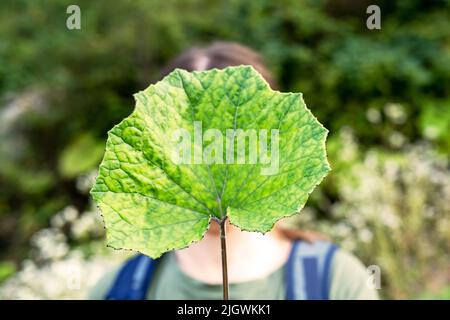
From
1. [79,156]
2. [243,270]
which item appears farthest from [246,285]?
[79,156]

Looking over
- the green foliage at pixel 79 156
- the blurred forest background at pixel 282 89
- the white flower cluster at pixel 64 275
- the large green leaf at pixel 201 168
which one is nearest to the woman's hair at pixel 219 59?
the large green leaf at pixel 201 168

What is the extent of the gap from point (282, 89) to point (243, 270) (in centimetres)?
233

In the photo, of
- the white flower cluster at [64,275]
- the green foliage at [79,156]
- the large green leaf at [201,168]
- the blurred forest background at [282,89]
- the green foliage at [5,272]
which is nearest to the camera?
the large green leaf at [201,168]

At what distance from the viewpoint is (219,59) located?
107 centimetres

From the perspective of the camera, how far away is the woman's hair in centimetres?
104

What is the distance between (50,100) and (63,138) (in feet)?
0.81

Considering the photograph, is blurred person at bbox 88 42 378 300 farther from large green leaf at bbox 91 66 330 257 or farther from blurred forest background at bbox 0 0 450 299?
blurred forest background at bbox 0 0 450 299

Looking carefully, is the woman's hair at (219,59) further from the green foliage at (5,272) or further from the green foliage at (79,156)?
the green foliage at (79,156)

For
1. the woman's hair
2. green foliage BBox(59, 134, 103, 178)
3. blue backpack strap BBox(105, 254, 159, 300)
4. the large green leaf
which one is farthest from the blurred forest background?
the large green leaf

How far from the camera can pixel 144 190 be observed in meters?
0.22

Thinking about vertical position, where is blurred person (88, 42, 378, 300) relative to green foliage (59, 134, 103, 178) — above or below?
below

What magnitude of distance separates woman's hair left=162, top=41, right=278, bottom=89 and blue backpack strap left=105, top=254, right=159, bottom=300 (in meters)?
0.33

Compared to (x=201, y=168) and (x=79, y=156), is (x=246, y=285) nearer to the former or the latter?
(x=201, y=168)

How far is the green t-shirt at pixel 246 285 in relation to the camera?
0.85m
